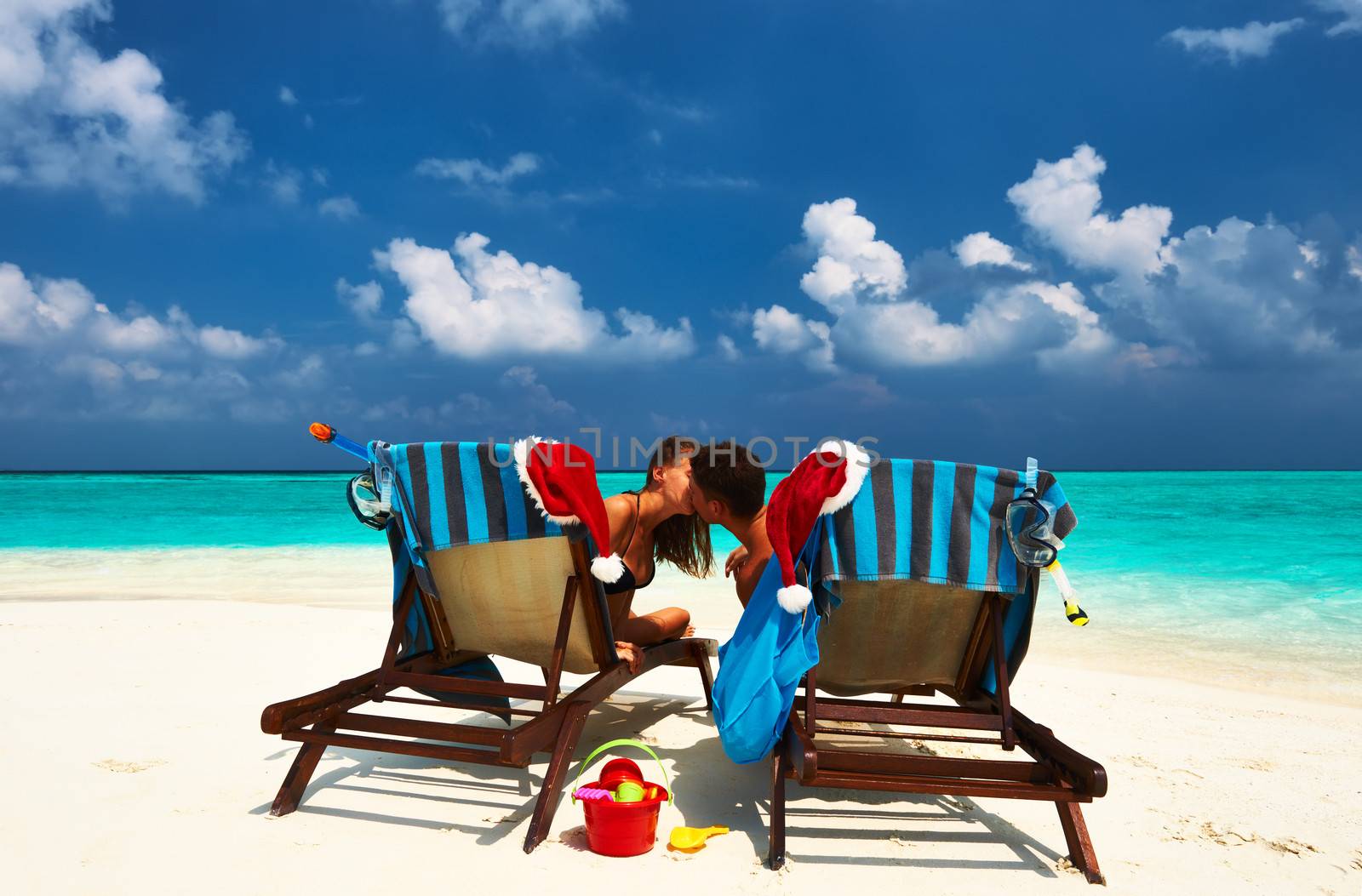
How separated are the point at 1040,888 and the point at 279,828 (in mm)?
2515

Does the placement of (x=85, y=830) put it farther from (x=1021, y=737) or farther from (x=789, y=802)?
(x=1021, y=737)

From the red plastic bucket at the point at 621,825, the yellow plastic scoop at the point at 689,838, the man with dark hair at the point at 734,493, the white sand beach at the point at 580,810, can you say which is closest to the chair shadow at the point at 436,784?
the white sand beach at the point at 580,810

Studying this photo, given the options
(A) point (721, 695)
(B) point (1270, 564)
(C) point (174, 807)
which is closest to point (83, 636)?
(C) point (174, 807)

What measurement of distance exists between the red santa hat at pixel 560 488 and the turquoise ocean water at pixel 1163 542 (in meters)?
6.53

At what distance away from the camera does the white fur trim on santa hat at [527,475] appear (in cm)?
309

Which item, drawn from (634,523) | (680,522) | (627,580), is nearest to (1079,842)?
(627,580)

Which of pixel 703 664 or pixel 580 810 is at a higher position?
pixel 703 664

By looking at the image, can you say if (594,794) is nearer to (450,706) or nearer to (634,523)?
(450,706)

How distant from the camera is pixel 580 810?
3102 mm

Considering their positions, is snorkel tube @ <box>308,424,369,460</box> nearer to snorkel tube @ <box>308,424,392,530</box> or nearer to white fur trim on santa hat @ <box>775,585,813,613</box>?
snorkel tube @ <box>308,424,392,530</box>

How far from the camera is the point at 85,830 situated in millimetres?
2824

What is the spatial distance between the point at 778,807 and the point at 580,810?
80 cm

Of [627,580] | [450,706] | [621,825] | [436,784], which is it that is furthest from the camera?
[627,580]

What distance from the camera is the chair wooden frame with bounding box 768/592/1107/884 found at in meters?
2.62
